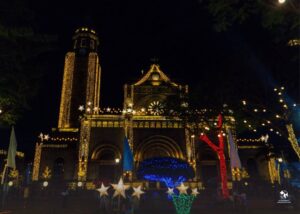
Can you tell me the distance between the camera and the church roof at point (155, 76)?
138ft

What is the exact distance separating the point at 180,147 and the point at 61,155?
15.4 metres

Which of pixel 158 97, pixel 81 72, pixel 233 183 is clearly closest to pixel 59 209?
pixel 233 183

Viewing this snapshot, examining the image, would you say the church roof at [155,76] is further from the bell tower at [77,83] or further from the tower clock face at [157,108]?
the bell tower at [77,83]

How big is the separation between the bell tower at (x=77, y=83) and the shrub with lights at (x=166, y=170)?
22290 millimetres

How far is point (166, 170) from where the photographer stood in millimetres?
21656

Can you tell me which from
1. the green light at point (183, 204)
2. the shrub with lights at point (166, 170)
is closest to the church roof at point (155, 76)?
the shrub with lights at point (166, 170)

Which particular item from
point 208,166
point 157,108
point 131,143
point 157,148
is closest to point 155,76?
point 157,148

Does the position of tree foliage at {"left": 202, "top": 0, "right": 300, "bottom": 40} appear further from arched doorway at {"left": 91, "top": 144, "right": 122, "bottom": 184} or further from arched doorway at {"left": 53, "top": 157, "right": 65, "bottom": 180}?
arched doorway at {"left": 53, "top": 157, "right": 65, "bottom": 180}

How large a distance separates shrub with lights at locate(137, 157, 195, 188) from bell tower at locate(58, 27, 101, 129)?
73.1 ft

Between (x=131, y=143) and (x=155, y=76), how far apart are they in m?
10.2

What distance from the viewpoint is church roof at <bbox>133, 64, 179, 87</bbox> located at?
42203 millimetres

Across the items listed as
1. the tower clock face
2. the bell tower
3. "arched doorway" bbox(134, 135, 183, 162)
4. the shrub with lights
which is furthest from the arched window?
the bell tower

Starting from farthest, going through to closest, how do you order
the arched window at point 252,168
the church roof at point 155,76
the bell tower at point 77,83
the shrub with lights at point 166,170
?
the bell tower at point 77,83 → the church roof at point 155,76 → the arched window at point 252,168 → the shrub with lights at point 166,170

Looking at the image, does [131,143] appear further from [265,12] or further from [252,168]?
[265,12]
